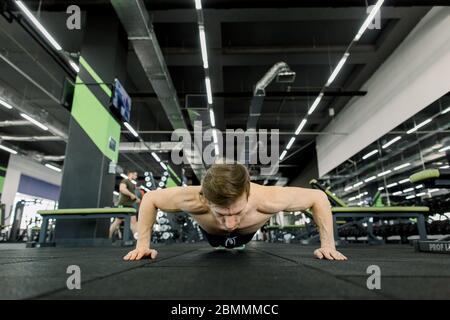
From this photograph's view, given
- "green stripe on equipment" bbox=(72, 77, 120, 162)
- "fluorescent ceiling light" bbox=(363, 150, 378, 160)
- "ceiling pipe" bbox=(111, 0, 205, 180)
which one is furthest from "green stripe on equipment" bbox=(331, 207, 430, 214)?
"fluorescent ceiling light" bbox=(363, 150, 378, 160)

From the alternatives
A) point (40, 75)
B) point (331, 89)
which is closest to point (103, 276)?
point (40, 75)

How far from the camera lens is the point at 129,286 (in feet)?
2.84

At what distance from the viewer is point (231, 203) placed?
1.46 metres

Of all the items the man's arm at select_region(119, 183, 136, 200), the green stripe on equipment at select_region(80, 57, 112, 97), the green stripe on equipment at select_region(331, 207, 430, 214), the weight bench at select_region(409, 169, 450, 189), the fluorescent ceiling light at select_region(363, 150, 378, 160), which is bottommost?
the green stripe on equipment at select_region(331, 207, 430, 214)

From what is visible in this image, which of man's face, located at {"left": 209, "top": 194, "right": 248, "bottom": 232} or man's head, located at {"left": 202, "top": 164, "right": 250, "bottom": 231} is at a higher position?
man's head, located at {"left": 202, "top": 164, "right": 250, "bottom": 231}

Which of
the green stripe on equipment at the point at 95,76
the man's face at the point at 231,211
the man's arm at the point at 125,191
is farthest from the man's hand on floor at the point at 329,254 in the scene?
the man's arm at the point at 125,191

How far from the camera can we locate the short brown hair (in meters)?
1.43

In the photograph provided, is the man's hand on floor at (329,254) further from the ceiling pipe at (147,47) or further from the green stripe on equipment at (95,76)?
the green stripe on equipment at (95,76)

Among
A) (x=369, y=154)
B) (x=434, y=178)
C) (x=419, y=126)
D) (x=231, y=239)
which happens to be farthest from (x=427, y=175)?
(x=369, y=154)

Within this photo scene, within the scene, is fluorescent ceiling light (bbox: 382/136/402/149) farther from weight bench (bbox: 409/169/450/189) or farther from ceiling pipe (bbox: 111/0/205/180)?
weight bench (bbox: 409/169/450/189)

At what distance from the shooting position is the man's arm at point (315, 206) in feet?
5.72

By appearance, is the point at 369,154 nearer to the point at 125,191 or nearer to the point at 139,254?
the point at 125,191

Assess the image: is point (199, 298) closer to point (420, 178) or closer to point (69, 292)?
point (69, 292)

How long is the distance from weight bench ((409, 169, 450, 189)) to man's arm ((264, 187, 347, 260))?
957 millimetres
